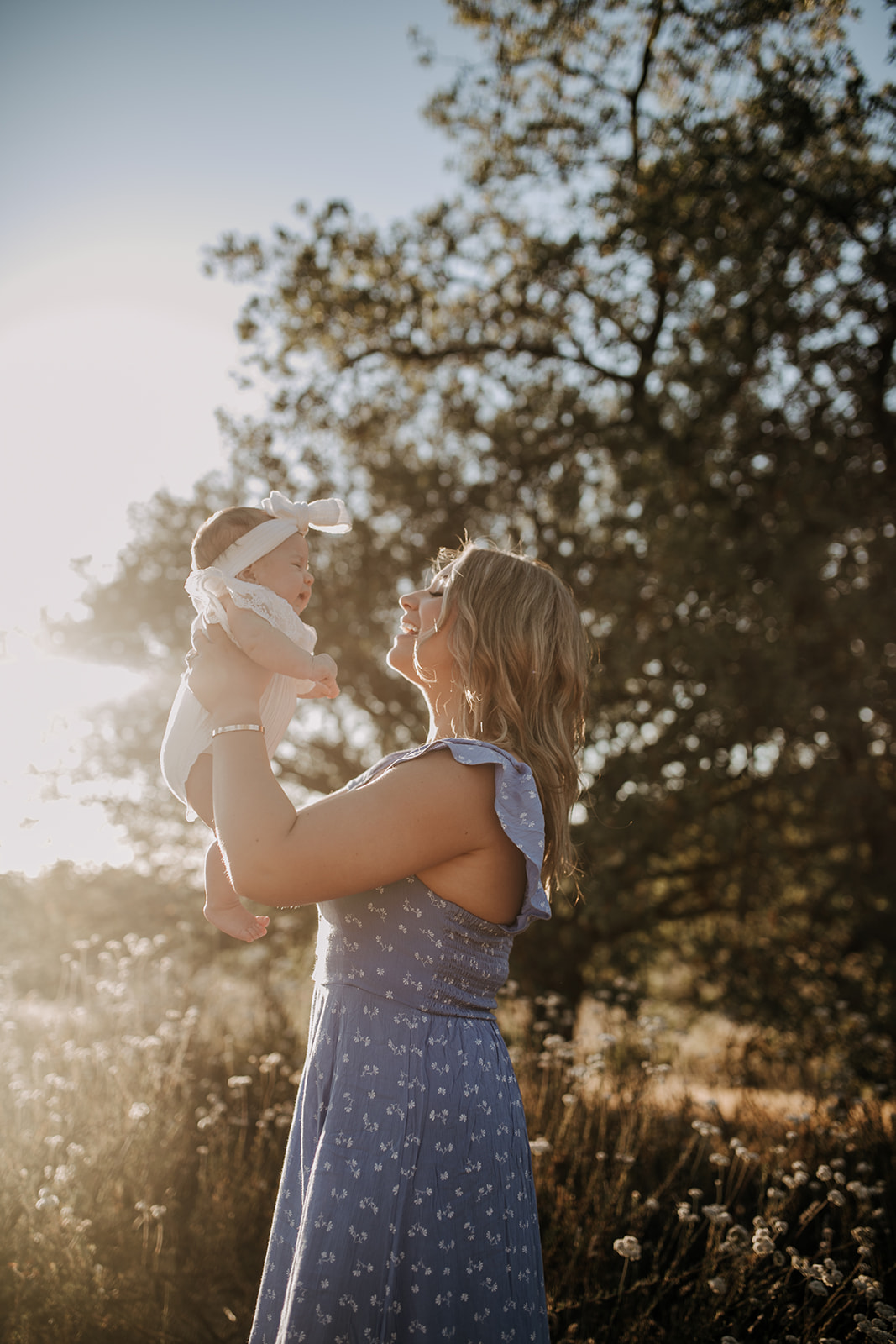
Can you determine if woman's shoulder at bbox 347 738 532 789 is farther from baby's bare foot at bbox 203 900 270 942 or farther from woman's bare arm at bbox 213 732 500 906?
baby's bare foot at bbox 203 900 270 942

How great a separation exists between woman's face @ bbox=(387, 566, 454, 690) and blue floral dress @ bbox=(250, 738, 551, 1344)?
301mm

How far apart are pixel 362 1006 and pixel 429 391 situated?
854 centimetres

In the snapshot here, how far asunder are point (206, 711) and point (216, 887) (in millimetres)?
394

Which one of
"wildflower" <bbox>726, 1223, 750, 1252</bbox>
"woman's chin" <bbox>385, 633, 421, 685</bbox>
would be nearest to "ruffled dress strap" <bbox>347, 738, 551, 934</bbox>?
"woman's chin" <bbox>385, 633, 421, 685</bbox>

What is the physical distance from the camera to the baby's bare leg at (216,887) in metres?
1.86

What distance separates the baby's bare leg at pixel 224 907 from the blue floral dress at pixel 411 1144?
232mm

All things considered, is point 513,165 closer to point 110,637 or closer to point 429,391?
point 429,391

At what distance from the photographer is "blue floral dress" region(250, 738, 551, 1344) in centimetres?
149

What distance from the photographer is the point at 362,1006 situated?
5.40 ft

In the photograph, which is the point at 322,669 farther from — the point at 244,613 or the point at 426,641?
the point at 426,641

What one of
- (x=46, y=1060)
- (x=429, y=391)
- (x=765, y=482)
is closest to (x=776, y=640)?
(x=765, y=482)

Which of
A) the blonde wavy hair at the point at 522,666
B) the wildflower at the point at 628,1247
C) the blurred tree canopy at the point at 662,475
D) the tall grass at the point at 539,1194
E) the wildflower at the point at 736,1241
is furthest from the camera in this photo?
the blurred tree canopy at the point at 662,475

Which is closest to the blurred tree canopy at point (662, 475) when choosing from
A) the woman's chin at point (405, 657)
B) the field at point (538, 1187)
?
the field at point (538, 1187)

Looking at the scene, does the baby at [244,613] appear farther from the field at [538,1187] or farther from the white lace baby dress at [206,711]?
the field at [538,1187]
